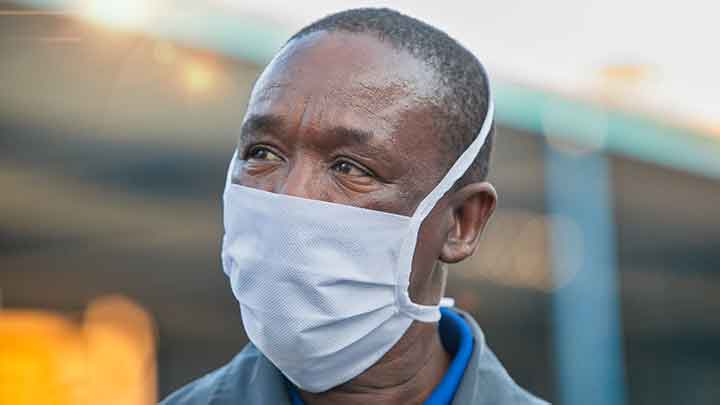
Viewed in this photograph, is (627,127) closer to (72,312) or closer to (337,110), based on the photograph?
(72,312)

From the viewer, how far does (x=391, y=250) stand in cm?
174

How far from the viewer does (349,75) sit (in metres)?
1.70

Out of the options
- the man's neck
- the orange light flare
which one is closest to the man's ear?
the man's neck

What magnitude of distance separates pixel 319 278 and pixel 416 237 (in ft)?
0.65

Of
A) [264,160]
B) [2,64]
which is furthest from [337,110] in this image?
[2,64]

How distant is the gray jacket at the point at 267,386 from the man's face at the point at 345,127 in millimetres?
277

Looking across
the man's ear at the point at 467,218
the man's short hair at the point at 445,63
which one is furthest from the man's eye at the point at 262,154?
the man's ear at the point at 467,218

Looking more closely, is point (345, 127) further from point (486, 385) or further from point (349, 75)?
point (486, 385)

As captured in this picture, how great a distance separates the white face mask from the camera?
1682 mm

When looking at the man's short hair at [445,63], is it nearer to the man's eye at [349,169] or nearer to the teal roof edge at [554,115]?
the man's eye at [349,169]

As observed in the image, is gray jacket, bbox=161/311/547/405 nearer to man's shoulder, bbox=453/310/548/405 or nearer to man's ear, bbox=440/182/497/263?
man's shoulder, bbox=453/310/548/405

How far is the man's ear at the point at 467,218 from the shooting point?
184 cm

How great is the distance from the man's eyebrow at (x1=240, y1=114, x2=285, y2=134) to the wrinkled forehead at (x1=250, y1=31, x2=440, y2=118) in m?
0.03

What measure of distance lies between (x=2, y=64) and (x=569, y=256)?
3624mm
